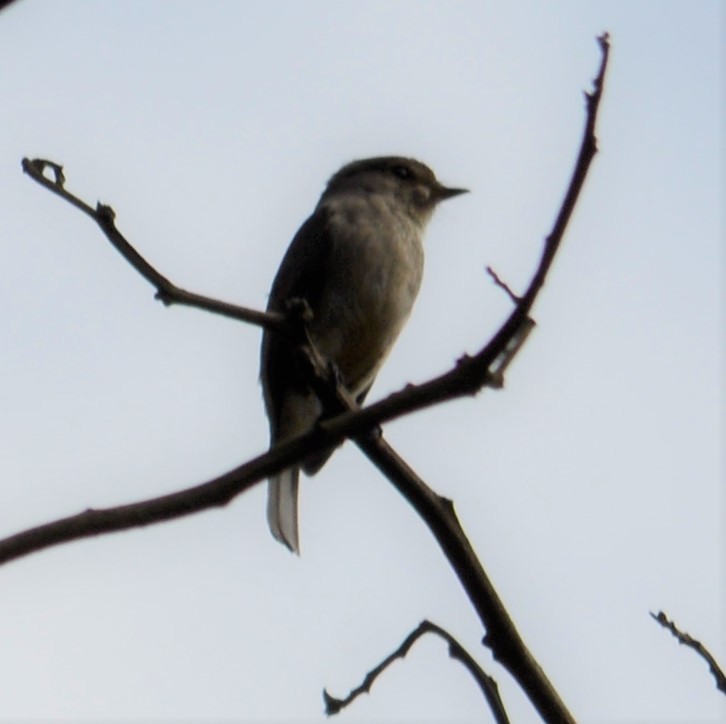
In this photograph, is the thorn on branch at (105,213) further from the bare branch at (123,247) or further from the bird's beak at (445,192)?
the bird's beak at (445,192)

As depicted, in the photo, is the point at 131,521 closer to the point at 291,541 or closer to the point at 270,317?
the point at 270,317

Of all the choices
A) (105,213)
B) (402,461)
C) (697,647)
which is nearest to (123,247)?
(105,213)

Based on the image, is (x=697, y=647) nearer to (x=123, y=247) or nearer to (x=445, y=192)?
(x=123, y=247)

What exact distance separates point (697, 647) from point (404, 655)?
2.52 ft

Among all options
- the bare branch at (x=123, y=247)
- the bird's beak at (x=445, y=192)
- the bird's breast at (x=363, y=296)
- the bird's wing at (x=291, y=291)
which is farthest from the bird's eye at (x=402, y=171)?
the bare branch at (x=123, y=247)

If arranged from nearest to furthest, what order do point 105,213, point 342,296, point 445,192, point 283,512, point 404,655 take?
point 105,213
point 404,655
point 283,512
point 342,296
point 445,192

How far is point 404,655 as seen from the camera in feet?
11.3

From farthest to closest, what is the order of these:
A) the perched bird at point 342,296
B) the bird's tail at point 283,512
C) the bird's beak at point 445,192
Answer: the bird's beak at point 445,192, the perched bird at point 342,296, the bird's tail at point 283,512

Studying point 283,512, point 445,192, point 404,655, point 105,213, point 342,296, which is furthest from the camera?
point 445,192

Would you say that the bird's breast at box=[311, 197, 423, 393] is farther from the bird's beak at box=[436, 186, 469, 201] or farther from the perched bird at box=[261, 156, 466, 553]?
the bird's beak at box=[436, 186, 469, 201]

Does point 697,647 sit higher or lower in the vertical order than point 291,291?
lower

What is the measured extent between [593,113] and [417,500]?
126 centimetres

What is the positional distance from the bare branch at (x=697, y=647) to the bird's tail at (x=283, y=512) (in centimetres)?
246

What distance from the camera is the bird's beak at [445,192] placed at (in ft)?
25.6
